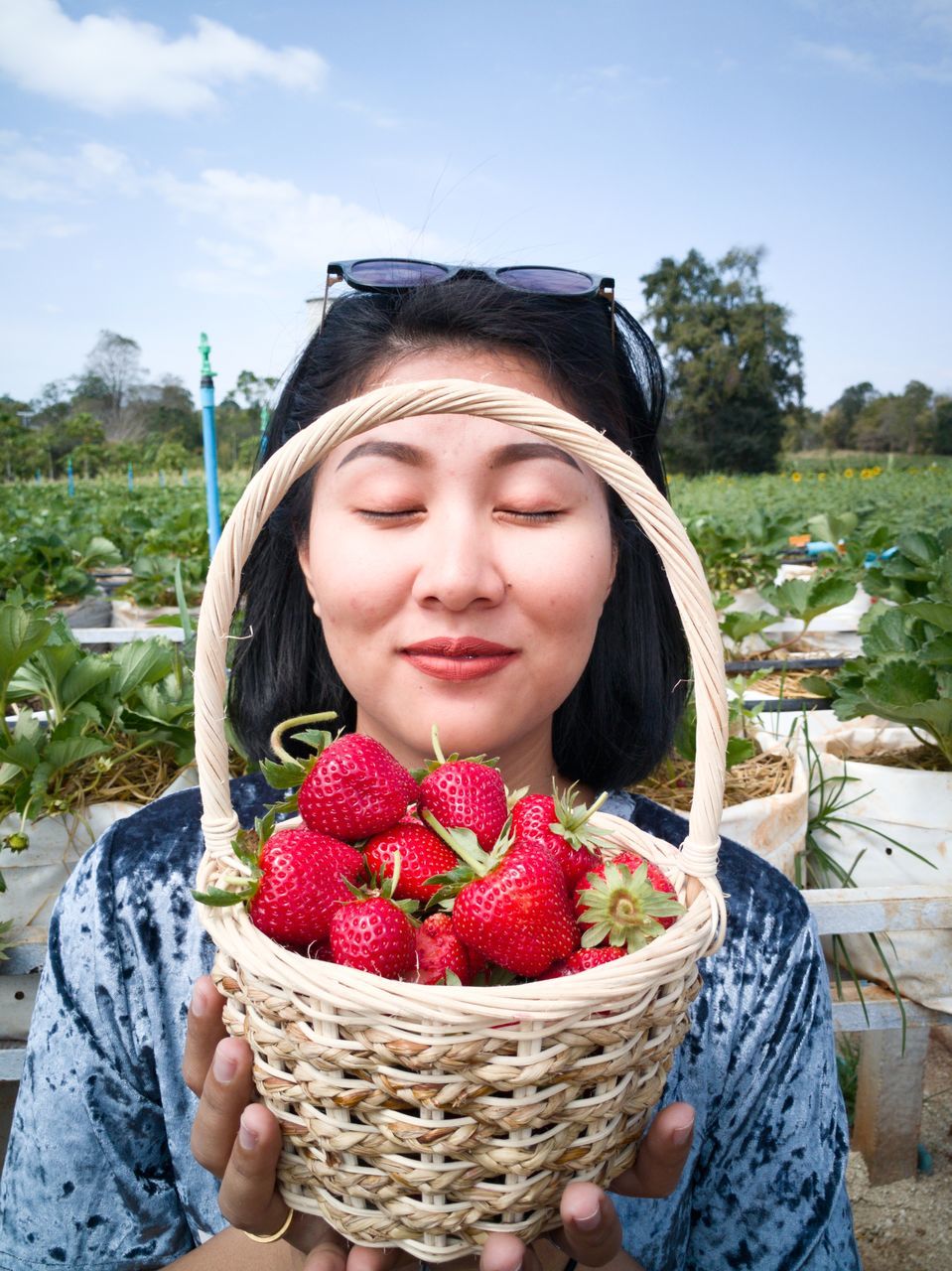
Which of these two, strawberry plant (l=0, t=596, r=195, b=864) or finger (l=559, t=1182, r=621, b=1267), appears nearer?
finger (l=559, t=1182, r=621, b=1267)

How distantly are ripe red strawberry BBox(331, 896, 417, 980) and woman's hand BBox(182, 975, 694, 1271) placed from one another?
A: 0.43ft

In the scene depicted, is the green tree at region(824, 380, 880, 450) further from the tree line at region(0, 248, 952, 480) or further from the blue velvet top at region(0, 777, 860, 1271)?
the blue velvet top at region(0, 777, 860, 1271)

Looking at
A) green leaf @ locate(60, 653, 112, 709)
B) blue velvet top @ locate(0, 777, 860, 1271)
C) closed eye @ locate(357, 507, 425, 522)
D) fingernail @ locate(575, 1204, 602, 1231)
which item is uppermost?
closed eye @ locate(357, 507, 425, 522)

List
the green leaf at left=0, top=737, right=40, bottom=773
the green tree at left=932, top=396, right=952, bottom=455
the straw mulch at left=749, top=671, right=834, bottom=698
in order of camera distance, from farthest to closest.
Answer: the green tree at left=932, top=396, right=952, bottom=455 < the straw mulch at left=749, top=671, right=834, bottom=698 < the green leaf at left=0, top=737, right=40, bottom=773

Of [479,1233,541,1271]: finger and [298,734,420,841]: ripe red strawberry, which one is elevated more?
[298,734,420,841]: ripe red strawberry

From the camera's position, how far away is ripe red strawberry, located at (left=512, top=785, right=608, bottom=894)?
0.88 m

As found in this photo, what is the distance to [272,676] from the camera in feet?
5.08

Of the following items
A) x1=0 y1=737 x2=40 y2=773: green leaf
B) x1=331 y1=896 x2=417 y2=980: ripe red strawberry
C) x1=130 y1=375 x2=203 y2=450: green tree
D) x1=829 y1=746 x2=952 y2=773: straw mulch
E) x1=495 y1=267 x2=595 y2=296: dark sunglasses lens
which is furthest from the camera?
x1=130 y1=375 x2=203 y2=450: green tree

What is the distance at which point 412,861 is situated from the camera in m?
0.91

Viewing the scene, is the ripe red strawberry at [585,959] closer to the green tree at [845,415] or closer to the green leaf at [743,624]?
the green leaf at [743,624]

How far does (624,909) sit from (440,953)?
0.56 feet

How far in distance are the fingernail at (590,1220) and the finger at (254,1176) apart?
24cm

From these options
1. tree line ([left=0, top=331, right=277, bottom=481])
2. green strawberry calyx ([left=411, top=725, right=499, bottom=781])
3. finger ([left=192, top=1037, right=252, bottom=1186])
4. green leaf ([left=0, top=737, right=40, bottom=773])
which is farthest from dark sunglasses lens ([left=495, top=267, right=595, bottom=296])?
tree line ([left=0, top=331, right=277, bottom=481])

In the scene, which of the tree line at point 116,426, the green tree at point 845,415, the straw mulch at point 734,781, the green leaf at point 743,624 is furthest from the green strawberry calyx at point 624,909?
the green tree at point 845,415
